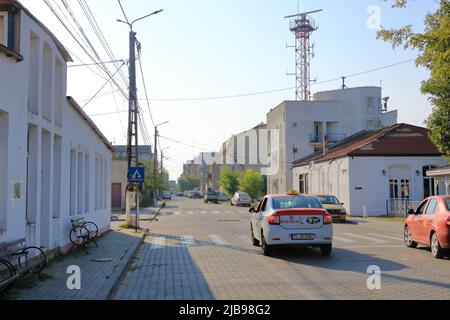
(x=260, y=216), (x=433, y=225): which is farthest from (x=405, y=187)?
(x=260, y=216)

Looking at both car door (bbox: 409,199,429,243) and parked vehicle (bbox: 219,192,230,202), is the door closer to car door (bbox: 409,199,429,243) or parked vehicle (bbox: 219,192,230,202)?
parked vehicle (bbox: 219,192,230,202)

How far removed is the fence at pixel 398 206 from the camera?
108 feet

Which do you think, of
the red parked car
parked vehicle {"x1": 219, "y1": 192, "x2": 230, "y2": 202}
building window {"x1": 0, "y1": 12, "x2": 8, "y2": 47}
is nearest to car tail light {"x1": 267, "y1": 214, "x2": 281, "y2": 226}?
the red parked car

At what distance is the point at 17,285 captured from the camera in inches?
353

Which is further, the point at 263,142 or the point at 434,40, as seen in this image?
the point at 263,142

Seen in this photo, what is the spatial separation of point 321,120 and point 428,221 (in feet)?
182

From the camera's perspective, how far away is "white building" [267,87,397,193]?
6688 centimetres

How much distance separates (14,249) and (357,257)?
8.21m

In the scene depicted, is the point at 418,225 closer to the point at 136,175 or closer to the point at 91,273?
the point at 91,273

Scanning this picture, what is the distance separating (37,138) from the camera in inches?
440

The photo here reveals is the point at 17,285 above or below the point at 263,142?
below
